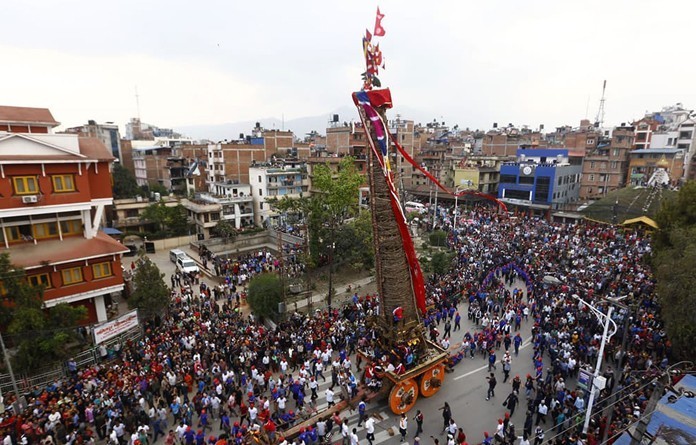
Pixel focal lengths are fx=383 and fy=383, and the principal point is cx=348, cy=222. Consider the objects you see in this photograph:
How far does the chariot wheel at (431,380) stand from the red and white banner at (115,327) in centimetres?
1388

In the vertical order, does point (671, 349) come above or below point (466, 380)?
above

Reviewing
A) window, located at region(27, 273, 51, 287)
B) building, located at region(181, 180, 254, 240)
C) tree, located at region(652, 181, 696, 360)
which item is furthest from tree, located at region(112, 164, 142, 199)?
tree, located at region(652, 181, 696, 360)

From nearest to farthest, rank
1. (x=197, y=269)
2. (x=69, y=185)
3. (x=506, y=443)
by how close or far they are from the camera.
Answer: (x=506, y=443) → (x=69, y=185) → (x=197, y=269)

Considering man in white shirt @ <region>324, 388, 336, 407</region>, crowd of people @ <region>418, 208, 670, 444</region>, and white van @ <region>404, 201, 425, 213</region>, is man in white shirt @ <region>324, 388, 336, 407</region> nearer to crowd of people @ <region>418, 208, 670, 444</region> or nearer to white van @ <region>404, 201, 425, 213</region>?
crowd of people @ <region>418, 208, 670, 444</region>

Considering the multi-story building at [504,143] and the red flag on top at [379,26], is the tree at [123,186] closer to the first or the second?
the red flag on top at [379,26]

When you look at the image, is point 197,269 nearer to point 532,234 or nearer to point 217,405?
point 217,405

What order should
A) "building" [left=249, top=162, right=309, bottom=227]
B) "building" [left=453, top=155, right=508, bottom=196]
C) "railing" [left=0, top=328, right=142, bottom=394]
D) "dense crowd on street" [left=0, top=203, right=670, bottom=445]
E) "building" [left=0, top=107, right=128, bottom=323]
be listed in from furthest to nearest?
1. "building" [left=453, top=155, right=508, bottom=196]
2. "building" [left=249, top=162, right=309, bottom=227]
3. "building" [left=0, top=107, right=128, bottom=323]
4. "railing" [left=0, top=328, right=142, bottom=394]
5. "dense crowd on street" [left=0, top=203, right=670, bottom=445]

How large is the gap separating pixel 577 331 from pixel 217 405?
15.9 meters

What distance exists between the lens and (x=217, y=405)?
13.9 metres

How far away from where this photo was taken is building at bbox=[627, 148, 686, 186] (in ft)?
166

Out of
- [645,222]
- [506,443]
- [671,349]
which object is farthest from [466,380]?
[645,222]

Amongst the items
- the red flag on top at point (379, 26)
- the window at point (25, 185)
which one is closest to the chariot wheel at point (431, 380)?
the red flag on top at point (379, 26)

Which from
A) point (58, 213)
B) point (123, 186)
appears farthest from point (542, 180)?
point (123, 186)

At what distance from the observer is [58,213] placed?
2008 centimetres
